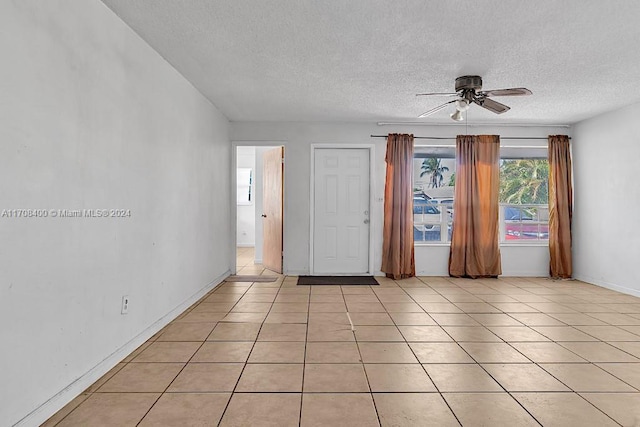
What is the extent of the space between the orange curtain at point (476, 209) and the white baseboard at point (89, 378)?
4.17 metres

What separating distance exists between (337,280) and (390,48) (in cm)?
341

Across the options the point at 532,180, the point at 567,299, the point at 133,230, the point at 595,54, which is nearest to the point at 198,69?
the point at 133,230

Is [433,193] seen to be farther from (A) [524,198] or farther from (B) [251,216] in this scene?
(B) [251,216]

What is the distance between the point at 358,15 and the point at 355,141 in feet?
10.8

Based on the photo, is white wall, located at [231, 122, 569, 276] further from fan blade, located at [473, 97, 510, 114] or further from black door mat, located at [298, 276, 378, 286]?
fan blade, located at [473, 97, 510, 114]

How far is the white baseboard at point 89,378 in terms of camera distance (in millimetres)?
1826

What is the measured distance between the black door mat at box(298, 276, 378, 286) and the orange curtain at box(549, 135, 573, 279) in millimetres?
2854

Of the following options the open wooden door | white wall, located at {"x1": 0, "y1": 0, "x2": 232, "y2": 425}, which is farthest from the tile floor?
the open wooden door

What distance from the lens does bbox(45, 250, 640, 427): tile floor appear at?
1.97 m

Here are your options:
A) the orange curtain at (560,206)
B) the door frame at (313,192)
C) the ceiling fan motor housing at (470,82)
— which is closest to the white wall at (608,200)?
the orange curtain at (560,206)

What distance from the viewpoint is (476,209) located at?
573 centimetres

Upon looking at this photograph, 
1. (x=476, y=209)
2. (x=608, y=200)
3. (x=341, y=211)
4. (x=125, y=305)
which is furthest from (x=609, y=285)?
(x=125, y=305)

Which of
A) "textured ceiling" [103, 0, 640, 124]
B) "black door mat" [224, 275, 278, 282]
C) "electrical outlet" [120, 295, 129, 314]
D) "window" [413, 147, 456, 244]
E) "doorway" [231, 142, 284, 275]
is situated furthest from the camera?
"window" [413, 147, 456, 244]

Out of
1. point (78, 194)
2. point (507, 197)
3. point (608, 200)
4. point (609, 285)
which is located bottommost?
point (609, 285)
